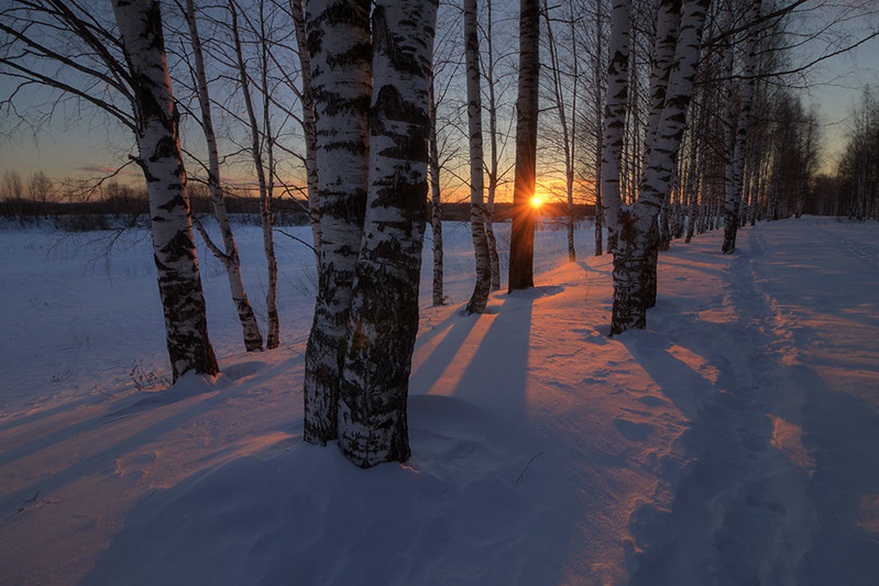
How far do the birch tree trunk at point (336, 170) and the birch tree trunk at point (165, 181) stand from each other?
2.53m

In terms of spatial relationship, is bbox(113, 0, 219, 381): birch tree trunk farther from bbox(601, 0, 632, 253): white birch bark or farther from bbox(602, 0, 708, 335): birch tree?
bbox(601, 0, 632, 253): white birch bark

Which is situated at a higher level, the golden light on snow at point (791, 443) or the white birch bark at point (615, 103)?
the white birch bark at point (615, 103)

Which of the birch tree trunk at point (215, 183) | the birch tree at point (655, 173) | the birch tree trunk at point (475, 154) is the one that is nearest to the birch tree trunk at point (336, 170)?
the birch tree at point (655, 173)

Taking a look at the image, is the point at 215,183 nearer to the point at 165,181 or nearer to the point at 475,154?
the point at 165,181

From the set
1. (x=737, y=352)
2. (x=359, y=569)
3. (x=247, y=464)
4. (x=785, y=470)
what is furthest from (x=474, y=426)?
(x=737, y=352)

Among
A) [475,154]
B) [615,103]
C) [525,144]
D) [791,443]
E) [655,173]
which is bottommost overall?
[791,443]

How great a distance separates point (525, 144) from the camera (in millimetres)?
6293

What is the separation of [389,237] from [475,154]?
5.29 metres

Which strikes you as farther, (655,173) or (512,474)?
(655,173)

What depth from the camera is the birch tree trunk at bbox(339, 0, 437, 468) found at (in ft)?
5.57

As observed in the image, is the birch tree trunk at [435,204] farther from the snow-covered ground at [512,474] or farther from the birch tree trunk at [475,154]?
the snow-covered ground at [512,474]

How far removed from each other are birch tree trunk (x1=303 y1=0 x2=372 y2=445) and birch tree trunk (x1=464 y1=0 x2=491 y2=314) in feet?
13.7

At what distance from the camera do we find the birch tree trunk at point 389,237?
1.70m

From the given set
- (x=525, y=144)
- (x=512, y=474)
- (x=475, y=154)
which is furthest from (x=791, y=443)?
(x=475, y=154)
